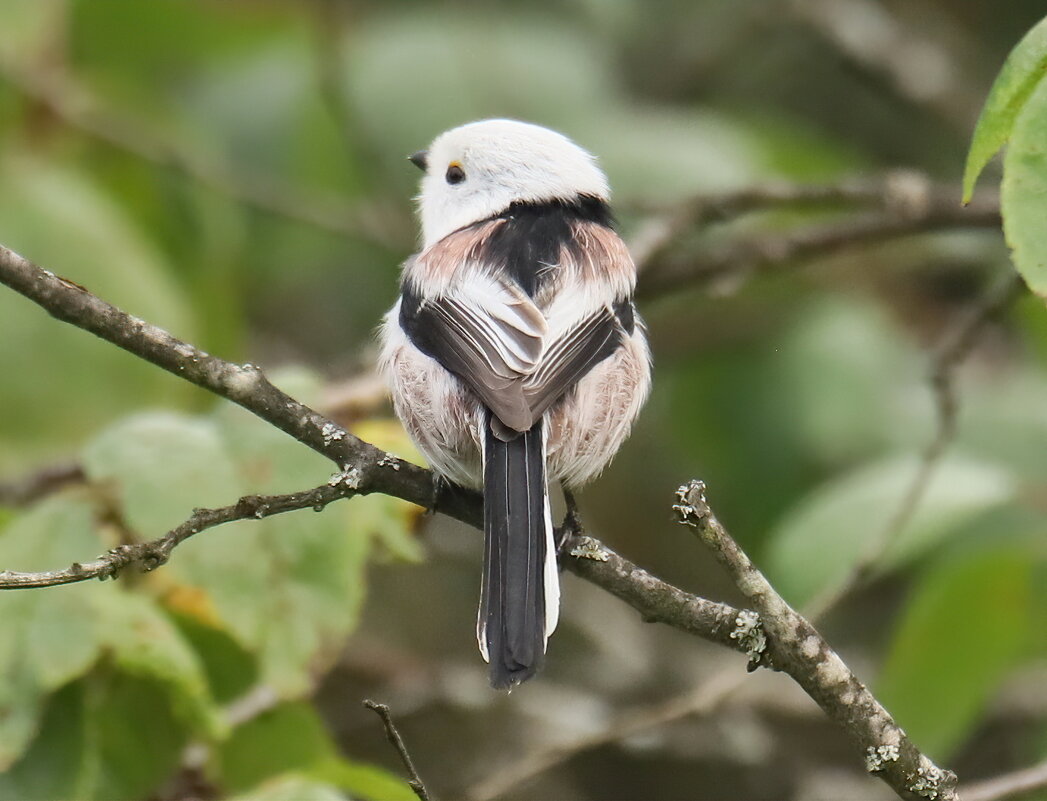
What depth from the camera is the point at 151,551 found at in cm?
216

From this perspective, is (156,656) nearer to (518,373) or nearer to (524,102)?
(518,373)

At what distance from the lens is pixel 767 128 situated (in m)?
5.71

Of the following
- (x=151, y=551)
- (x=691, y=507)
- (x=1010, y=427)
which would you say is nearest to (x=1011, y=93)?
(x=691, y=507)

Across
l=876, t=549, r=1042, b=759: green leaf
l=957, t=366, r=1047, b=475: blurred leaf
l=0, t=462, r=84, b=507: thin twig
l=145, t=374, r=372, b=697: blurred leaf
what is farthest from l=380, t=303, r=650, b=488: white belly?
l=957, t=366, r=1047, b=475: blurred leaf

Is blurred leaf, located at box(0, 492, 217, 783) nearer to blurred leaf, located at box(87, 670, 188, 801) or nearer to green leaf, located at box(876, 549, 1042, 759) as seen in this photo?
blurred leaf, located at box(87, 670, 188, 801)

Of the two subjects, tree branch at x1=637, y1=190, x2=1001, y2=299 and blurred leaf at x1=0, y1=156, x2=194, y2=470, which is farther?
tree branch at x1=637, y1=190, x2=1001, y2=299

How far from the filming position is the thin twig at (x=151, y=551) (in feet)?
6.93

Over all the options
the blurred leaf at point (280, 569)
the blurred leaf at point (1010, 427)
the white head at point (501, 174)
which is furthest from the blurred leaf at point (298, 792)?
the blurred leaf at point (1010, 427)

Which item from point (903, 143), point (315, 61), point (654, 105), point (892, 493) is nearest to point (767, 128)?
point (654, 105)

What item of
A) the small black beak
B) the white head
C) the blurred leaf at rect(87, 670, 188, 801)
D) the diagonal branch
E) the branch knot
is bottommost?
the branch knot

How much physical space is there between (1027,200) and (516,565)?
1121 mm

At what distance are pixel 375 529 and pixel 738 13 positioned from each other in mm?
4334

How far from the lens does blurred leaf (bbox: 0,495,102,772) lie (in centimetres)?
258

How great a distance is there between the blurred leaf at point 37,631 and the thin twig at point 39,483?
1.27 feet
